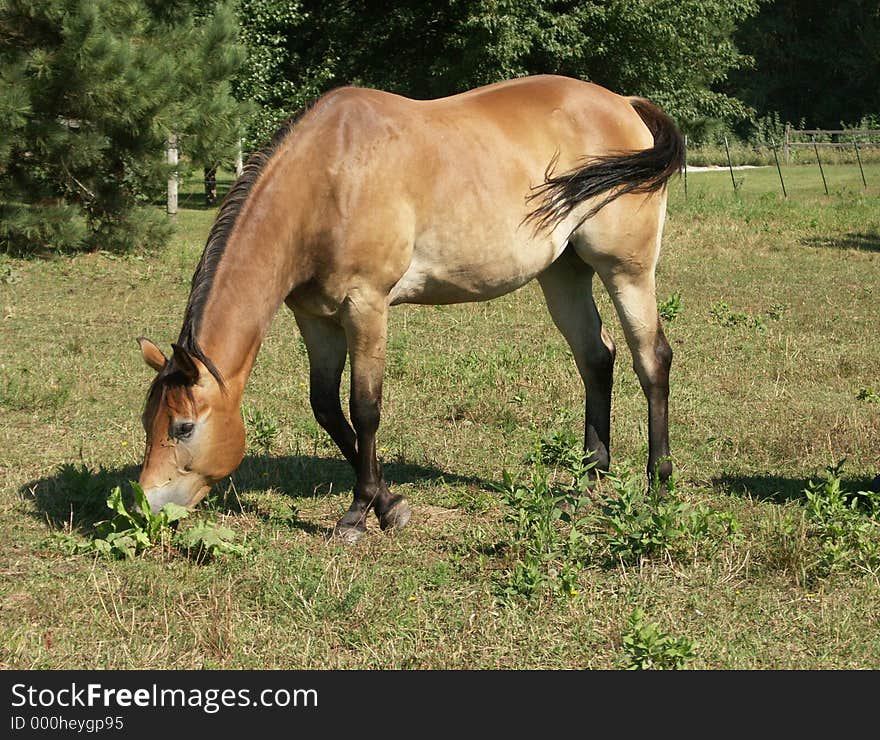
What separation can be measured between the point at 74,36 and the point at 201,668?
31.7 ft

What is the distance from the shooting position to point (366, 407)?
4766mm

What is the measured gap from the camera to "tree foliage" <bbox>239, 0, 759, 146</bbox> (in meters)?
20.3

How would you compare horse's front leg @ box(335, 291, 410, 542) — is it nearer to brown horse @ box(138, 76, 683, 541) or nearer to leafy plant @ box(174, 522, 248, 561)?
brown horse @ box(138, 76, 683, 541)

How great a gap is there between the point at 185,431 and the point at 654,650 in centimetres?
198

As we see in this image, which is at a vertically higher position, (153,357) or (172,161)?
(172,161)

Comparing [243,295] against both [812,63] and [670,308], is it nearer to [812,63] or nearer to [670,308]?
[670,308]

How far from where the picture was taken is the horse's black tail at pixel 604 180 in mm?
5039

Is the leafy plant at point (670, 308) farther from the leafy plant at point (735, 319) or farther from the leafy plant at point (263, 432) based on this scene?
the leafy plant at point (263, 432)

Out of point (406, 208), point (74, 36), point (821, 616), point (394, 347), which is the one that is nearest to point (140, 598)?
point (406, 208)

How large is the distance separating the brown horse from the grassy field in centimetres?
42

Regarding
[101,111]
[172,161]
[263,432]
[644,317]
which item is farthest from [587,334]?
[172,161]

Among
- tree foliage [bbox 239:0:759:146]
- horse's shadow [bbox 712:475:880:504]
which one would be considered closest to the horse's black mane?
horse's shadow [bbox 712:475:880:504]

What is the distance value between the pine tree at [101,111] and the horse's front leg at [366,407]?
26.8 ft

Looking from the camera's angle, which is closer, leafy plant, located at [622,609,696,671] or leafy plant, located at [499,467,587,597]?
leafy plant, located at [622,609,696,671]
